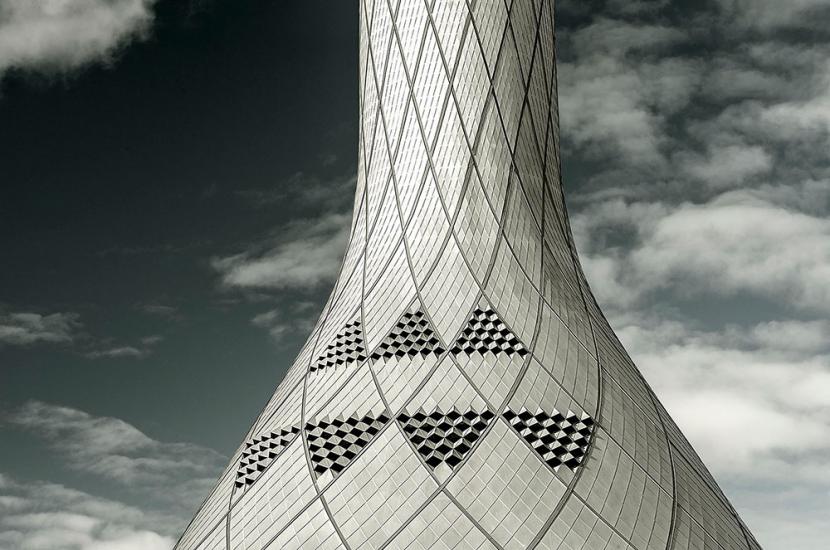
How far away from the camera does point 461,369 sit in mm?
24641

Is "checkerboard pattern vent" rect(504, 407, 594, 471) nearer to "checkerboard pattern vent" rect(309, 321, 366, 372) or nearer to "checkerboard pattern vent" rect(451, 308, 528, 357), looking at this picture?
"checkerboard pattern vent" rect(451, 308, 528, 357)

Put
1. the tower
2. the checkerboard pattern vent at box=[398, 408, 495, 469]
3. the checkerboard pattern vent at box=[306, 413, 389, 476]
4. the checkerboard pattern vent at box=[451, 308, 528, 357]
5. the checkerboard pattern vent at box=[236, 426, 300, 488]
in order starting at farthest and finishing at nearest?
the checkerboard pattern vent at box=[451, 308, 528, 357] → the checkerboard pattern vent at box=[236, 426, 300, 488] → the checkerboard pattern vent at box=[306, 413, 389, 476] → the checkerboard pattern vent at box=[398, 408, 495, 469] → the tower

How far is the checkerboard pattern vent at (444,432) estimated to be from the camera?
2300 cm

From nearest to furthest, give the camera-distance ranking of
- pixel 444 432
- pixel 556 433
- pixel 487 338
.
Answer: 1. pixel 444 432
2. pixel 556 433
3. pixel 487 338

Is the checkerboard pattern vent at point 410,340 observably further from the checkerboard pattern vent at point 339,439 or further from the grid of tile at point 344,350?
the checkerboard pattern vent at point 339,439

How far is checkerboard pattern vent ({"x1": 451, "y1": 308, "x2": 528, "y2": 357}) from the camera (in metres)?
25.1

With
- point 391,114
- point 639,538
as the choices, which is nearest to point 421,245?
point 391,114

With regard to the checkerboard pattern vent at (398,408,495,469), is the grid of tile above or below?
above

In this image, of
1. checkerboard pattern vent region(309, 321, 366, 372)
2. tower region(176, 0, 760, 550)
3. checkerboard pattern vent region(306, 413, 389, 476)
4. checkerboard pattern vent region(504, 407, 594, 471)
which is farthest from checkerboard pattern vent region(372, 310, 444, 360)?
checkerboard pattern vent region(504, 407, 594, 471)

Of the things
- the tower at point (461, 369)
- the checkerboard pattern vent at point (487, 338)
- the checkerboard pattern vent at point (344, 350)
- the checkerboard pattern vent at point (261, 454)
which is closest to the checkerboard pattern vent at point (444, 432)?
the tower at point (461, 369)

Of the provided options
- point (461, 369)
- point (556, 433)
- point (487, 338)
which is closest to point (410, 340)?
point (461, 369)

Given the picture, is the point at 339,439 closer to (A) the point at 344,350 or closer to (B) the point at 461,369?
(A) the point at 344,350

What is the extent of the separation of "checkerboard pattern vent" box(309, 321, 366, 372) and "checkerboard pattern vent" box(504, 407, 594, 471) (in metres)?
4.84

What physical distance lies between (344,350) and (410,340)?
2056 mm
